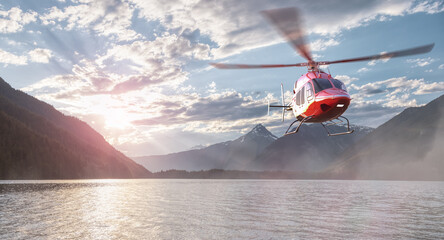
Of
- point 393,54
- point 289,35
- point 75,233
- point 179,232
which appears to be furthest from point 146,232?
point 393,54

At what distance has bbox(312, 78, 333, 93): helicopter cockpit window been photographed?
22766 mm

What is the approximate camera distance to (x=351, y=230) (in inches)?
1262

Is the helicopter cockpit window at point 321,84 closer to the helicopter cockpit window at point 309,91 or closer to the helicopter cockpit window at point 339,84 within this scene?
the helicopter cockpit window at point 339,84

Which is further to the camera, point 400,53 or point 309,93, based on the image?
point 309,93

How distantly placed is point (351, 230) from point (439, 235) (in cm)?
754

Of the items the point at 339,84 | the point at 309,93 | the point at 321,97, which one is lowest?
the point at 321,97

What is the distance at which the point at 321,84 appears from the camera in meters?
23.0

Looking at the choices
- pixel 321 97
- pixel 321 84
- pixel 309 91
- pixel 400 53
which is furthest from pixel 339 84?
pixel 400 53

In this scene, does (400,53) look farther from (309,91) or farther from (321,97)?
(309,91)

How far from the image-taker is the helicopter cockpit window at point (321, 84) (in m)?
22.8

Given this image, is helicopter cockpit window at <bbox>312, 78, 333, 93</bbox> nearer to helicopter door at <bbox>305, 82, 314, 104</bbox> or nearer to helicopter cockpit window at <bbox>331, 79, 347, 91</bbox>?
helicopter cockpit window at <bbox>331, 79, 347, 91</bbox>

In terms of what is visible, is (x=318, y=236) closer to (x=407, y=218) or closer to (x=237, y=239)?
(x=237, y=239)

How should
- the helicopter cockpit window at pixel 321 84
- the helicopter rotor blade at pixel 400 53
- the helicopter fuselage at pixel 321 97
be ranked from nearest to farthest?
the helicopter rotor blade at pixel 400 53 < the helicopter fuselage at pixel 321 97 < the helicopter cockpit window at pixel 321 84

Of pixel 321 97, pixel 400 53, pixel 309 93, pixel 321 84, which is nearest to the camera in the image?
pixel 400 53
